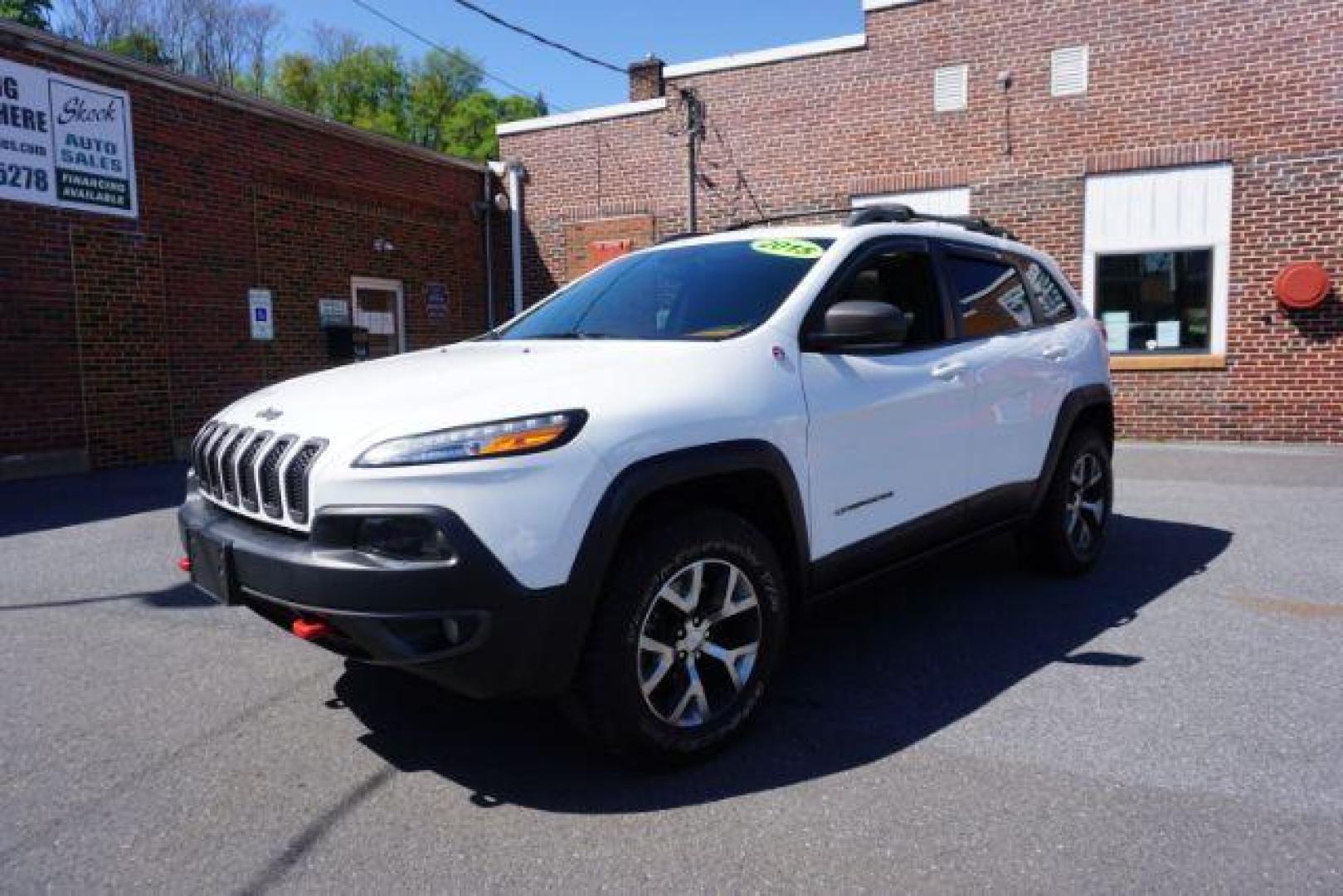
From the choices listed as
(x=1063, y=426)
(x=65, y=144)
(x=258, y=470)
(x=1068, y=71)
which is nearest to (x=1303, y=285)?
(x=1068, y=71)

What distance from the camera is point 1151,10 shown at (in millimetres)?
10680

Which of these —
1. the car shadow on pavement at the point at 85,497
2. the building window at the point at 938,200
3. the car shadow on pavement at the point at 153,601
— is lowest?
the car shadow on pavement at the point at 153,601

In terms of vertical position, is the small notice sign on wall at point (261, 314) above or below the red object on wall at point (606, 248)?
below

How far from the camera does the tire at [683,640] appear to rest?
257 cm

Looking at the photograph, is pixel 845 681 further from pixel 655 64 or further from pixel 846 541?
pixel 655 64

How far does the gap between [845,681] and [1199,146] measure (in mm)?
9920

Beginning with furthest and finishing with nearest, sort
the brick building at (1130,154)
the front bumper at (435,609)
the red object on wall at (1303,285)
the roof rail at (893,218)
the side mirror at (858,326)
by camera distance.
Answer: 1. the brick building at (1130,154)
2. the red object on wall at (1303,285)
3. the roof rail at (893,218)
4. the side mirror at (858,326)
5. the front bumper at (435,609)

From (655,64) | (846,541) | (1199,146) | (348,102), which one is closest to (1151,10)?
(1199,146)

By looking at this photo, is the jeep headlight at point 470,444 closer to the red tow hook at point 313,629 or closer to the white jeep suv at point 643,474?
the white jeep suv at point 643,474

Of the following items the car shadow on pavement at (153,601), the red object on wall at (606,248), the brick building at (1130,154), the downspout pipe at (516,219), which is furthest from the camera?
the downspout pipe at (516,219)

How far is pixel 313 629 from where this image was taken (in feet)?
8.16

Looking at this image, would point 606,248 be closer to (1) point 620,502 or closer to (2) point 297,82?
(1) point 620,502

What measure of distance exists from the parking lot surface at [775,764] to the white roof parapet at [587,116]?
10.7 m

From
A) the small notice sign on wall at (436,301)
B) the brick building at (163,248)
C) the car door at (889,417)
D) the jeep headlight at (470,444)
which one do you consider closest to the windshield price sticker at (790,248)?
the car door at (889,417)
